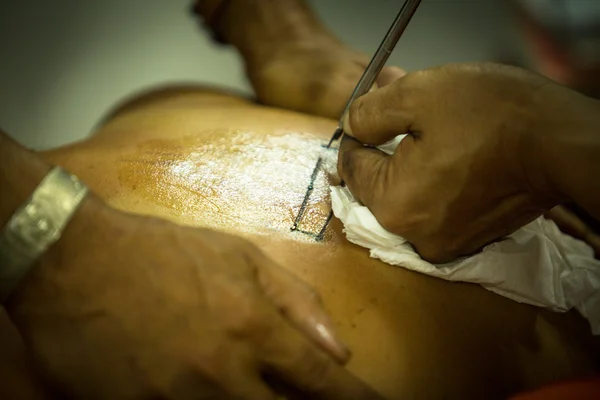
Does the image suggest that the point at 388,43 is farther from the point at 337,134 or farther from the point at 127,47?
the point at 127,47

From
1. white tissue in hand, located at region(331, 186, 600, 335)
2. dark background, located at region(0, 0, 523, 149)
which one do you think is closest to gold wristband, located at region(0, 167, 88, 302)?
white tissue in hand, located at region(331, 186, 600, 335)

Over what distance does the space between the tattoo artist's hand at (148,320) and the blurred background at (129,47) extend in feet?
3.20

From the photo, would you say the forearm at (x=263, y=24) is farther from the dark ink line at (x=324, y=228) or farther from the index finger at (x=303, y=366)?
the index finger at (x=303, y=366)

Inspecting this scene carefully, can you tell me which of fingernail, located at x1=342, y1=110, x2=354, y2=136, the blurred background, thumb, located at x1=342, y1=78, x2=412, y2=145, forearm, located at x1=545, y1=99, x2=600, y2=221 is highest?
forearm, located at x1=545, y1=99, x2=600, y2=221

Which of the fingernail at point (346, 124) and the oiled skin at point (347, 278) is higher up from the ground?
the fingernail at point (346, 124)

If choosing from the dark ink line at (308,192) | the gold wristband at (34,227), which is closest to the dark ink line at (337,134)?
the dark ink line at (308,192)

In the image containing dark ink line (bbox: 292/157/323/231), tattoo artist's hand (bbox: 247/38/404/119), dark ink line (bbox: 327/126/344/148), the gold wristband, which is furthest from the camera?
tattoo artist's hand (bbox: 247/38/404/119)

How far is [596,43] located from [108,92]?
1.50 m

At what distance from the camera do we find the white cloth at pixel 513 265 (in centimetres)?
79

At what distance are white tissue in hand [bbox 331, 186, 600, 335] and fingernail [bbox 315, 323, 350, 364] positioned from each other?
7.4 inches

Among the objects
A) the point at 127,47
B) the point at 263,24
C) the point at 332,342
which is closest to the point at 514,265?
the point at 332,342

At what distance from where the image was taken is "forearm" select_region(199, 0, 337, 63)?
1290 millimetres

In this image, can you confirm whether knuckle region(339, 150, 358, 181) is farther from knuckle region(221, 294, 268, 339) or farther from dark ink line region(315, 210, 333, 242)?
knuckle region(221, 294, 268, 339)

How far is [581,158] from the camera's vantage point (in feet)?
1.92
